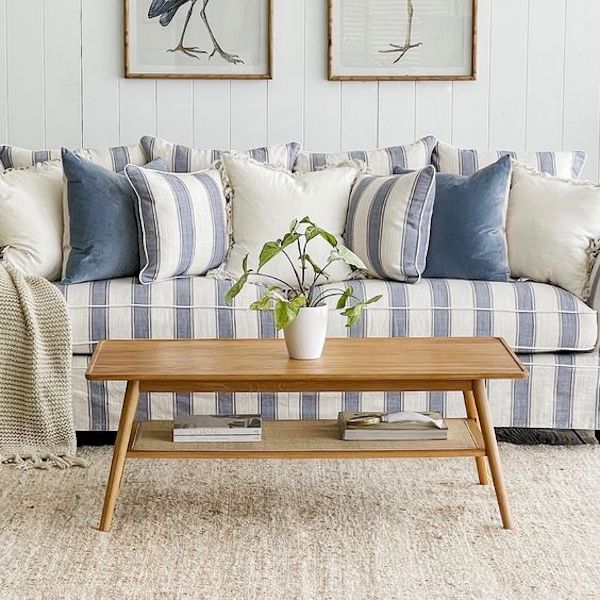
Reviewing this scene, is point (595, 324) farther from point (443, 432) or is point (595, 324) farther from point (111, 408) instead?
point (111, 408)

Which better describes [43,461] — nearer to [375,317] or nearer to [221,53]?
[375,317]

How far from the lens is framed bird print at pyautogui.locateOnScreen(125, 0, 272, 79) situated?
170 inches

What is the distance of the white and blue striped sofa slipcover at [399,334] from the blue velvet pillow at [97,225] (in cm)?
14

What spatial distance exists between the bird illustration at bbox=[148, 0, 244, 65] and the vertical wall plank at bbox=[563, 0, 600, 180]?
136 cm

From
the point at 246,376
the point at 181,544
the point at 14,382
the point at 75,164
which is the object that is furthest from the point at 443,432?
the point at 75,164

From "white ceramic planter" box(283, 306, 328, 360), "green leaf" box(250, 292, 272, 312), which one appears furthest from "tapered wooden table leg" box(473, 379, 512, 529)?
"green leaf" box(250, 292, 272, 312)

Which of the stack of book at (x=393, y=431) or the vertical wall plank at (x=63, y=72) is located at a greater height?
the vertical wall plank at (x=63, y=72)

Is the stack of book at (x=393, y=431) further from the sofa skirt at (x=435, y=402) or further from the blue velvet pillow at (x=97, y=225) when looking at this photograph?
the blue velvet pillow at (x=97, y=225)

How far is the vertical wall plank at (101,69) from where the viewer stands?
4.34m

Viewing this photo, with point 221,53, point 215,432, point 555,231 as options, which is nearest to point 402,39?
point 221,53

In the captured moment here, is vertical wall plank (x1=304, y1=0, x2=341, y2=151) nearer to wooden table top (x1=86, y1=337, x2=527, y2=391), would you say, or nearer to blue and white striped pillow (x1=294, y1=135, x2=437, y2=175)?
blue and white striped pillow (x1=294, y1=135, x2=437, y2=175)

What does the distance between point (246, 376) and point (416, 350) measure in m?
0.53

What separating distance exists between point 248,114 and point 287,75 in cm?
23

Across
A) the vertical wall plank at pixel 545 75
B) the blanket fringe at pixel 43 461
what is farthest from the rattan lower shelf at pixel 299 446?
the vertical wall plank at pixel 545 75
